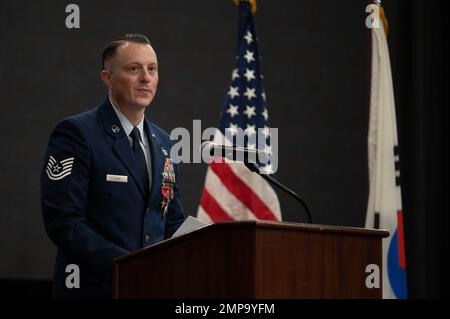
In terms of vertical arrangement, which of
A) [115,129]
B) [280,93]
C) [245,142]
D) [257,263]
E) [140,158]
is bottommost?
[257,263]

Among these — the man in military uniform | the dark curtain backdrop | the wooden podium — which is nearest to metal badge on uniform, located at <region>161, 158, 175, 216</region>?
the man in military uniform

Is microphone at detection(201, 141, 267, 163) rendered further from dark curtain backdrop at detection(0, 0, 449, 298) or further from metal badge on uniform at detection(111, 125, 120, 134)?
dark curtain backdrop at detection(0, 0, 449, 298)

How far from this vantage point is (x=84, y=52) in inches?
192

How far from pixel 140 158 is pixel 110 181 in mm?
195

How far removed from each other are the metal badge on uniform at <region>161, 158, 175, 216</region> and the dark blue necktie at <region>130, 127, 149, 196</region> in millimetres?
75

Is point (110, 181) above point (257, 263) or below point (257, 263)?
above

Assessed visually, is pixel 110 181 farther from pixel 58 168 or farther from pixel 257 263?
pixel 257 263

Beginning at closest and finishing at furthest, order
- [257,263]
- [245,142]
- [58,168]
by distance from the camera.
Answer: [257,263]
[58,168]
[245,142]

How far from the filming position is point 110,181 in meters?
2.90

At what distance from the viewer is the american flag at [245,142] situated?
478 centimetres

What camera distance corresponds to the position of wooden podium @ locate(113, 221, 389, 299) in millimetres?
2037

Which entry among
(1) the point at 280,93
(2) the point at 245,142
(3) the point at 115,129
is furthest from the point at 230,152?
(1) the point at 280,93

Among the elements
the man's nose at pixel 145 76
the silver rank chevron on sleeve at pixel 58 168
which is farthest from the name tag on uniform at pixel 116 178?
the man's nose at pixel 145 76
